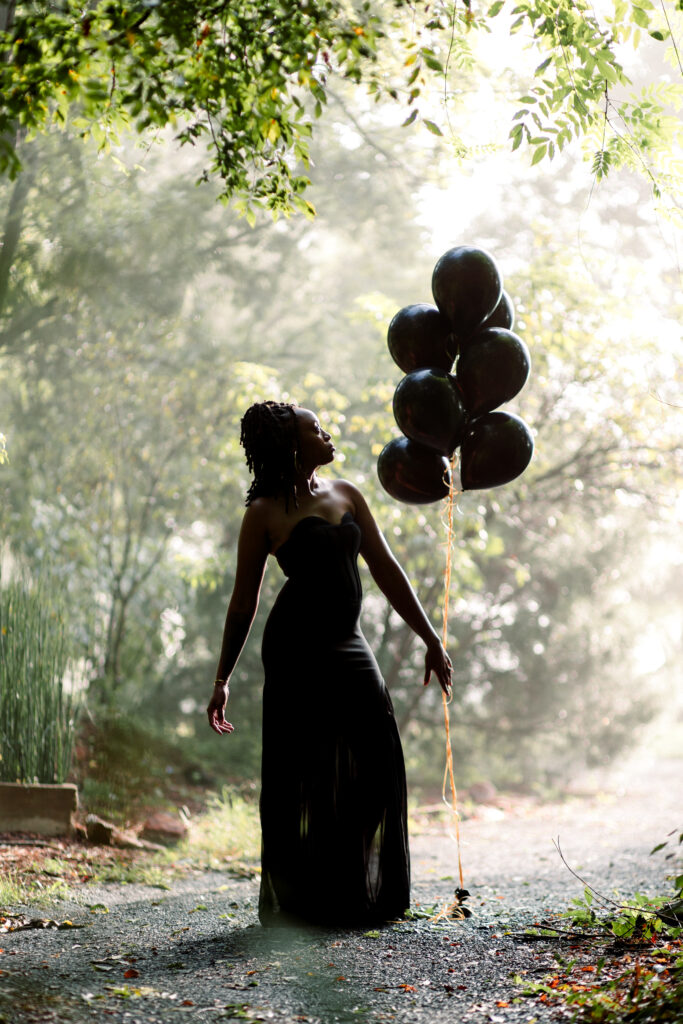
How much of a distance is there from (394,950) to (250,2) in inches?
129

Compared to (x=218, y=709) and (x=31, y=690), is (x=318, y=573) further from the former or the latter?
(x=31, y=690)

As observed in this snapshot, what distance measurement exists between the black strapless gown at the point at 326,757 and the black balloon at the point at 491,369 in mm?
765

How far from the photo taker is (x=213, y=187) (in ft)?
31.9

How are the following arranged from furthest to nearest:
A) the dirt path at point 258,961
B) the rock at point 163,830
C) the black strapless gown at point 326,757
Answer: the rock at point 163,830 → the black strapless gown at point 326,757 → the dirt path at point 258,961

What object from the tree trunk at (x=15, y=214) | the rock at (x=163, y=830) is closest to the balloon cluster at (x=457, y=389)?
the rock at (x=163, y=830)

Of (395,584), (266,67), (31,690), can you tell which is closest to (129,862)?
(31,690)

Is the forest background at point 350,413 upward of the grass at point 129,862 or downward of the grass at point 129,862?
upward

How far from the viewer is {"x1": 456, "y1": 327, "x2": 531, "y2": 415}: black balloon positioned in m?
3.55

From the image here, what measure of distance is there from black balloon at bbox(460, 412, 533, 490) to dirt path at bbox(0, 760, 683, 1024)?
1.71 meters

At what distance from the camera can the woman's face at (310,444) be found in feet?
11.1

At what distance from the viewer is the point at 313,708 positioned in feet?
10.8

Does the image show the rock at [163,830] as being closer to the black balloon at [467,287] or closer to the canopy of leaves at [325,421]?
the canopy of leaves at [325,421]

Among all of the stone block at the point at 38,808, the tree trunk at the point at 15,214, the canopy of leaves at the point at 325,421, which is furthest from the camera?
the canopy of leaves at the point at 325,421

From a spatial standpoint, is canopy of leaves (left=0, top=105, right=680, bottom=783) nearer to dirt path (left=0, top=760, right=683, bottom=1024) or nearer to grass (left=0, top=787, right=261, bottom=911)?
grass (left=0, top=787, right=261, bottom=911)
